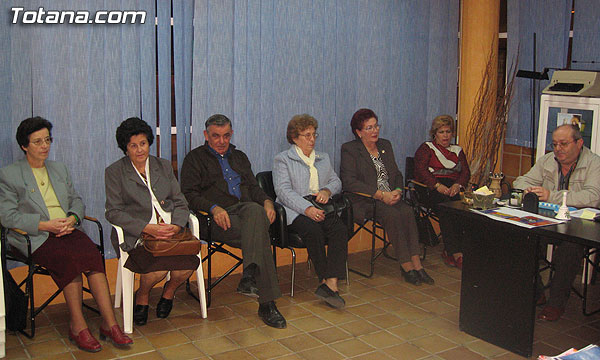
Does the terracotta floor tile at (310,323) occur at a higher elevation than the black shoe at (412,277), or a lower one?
lower

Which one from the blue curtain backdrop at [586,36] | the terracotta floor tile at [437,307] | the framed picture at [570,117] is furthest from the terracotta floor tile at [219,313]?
the blue curtain backdrop at [586,36]

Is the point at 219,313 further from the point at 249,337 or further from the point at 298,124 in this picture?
the point at 298,124

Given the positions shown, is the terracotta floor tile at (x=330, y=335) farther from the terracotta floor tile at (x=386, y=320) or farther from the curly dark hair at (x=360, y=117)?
the curly dark hair at (x=360, y=117)

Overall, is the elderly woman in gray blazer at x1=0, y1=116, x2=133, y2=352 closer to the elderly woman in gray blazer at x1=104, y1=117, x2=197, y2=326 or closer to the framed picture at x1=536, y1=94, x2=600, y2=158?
the elderly woman in gray blazer at x1=104, y1=117, x2=197, y2=326

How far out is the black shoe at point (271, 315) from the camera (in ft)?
12.9

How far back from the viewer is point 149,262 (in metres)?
3.78

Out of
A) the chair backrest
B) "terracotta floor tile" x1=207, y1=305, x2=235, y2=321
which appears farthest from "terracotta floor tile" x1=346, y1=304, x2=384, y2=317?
the chair backrest

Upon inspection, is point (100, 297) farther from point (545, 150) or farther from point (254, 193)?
point (545, 150)

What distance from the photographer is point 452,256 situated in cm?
523

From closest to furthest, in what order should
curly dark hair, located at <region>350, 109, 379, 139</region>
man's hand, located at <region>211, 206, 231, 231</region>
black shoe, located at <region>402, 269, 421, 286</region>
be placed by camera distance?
man's hand, located at <region>211, 206, 231, 231</region>, black shoe, located at <region>402, 269, 421, 286</region>, curly dark hair, located at <region>350, 109, 379, 139</region>

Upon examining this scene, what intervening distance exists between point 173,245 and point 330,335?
1.07 meters

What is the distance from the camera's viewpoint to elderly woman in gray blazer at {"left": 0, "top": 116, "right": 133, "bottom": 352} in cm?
356

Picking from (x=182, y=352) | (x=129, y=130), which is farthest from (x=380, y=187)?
(x=182, y=352)

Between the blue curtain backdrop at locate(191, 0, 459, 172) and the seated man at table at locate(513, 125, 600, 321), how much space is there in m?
1.76
